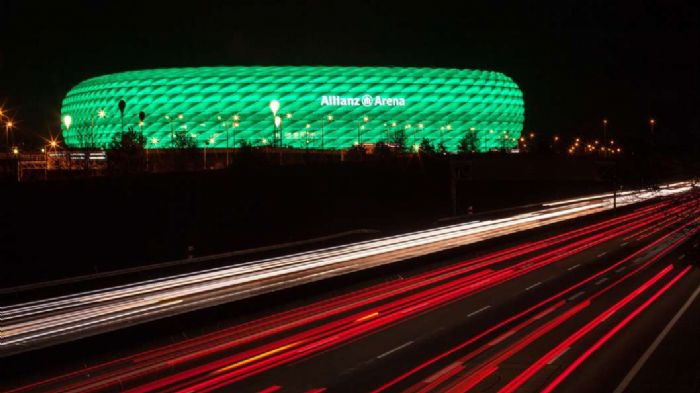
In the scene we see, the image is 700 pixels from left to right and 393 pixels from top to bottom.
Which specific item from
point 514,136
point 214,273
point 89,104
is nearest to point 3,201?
point 214,273

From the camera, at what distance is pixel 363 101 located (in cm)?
11050

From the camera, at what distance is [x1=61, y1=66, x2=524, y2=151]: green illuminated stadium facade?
107m

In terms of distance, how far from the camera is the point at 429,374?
11438 mm

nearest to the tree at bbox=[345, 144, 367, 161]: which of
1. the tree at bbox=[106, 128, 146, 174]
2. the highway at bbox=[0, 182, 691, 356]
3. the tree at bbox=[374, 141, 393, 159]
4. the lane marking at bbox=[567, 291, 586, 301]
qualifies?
the tree at bbox=[374, 141, 393, 159]

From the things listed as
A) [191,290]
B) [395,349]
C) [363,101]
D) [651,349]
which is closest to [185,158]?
[363,101]

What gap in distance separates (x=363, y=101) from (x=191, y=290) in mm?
92576

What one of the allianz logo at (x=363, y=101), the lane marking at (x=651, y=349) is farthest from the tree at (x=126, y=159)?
the allianz logo at (x=363, y=101)

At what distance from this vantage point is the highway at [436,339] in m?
11.2

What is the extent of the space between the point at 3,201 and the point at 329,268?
52.6ft

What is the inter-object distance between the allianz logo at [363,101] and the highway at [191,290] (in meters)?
77.0

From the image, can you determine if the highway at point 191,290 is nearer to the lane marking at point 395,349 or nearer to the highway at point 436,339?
the highway at point 436,339

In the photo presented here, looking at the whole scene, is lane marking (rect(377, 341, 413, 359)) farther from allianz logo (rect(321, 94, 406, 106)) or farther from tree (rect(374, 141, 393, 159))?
allianz logo (rect(321, 94, 406, 106))

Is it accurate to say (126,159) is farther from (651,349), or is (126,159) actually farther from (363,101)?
(363,101)

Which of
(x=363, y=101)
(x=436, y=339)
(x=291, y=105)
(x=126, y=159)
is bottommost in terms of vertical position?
(x=436, y=339)
